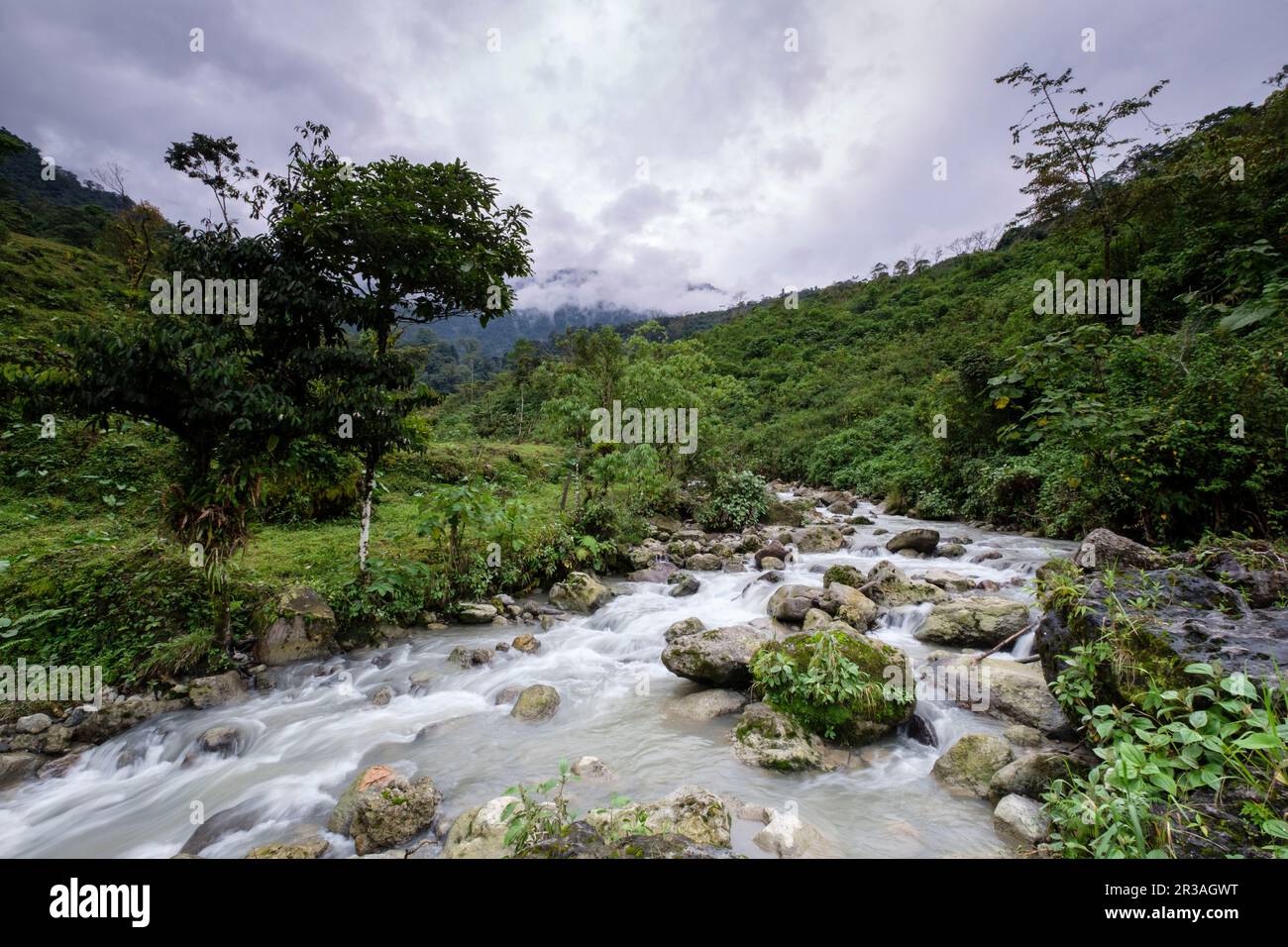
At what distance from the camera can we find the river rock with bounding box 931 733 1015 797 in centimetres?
440

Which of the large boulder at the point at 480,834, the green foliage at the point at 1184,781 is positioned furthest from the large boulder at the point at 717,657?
the green foliage at the point at 1184,781

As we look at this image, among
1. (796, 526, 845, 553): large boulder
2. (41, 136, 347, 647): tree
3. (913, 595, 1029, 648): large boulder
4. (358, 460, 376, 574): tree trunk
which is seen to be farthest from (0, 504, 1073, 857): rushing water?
(796, 526, 845, 553): large boulder

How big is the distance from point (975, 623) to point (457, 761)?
22.8ft

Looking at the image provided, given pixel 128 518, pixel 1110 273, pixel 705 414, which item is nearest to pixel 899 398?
pixel 1110 273

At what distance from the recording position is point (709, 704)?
617 cm

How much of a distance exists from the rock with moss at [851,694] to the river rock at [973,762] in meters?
0.64

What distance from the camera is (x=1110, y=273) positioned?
1703 cm

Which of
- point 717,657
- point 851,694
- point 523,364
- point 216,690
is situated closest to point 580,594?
point 717,657

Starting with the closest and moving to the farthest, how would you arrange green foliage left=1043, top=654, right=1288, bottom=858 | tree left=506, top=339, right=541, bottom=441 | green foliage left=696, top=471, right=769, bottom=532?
green foliage left=1043, top=654, right=1288, bottom=858 < green foliage left=696, top=471, right=769, bottom=532 < tree left=506, top=339, right=541, bottom=441

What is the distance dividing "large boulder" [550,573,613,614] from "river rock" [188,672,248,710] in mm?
5075

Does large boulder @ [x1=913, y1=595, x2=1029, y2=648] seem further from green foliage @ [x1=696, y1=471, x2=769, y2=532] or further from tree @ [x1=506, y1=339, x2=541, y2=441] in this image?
tree @ [x1=506, y1=339, x2=541, y2=441]
